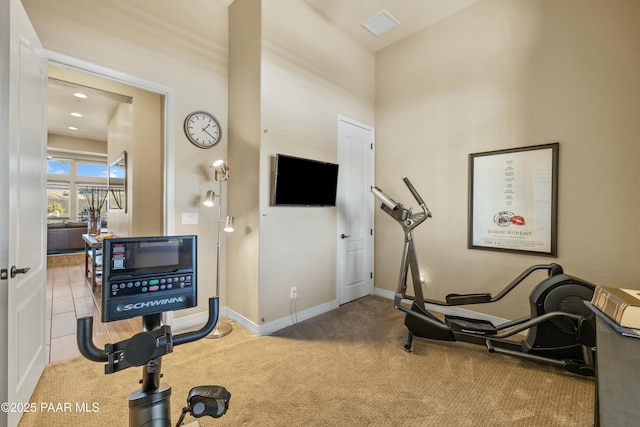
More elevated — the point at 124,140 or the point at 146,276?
the point at 124,140

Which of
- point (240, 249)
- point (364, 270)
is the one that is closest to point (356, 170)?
point (364, 270)

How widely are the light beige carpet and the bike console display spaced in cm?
118

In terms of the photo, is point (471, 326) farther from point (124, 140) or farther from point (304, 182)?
point (124, 140)

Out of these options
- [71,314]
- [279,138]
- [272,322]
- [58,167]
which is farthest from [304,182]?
[58,167]

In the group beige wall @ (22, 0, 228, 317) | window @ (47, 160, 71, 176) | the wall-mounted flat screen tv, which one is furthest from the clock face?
window @ (47, 160, 71, 176)

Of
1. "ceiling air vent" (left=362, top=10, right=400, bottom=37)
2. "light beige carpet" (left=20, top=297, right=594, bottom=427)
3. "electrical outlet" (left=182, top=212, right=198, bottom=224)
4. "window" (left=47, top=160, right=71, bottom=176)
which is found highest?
"ceiling air vent" (left=362, top=10, right=400, bottom=37)

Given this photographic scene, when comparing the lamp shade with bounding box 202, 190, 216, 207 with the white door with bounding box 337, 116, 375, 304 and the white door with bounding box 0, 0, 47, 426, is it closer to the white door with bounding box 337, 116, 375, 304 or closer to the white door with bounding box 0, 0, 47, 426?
the white door with bounding box 0, 0, 47, 426

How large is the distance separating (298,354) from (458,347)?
4.82 feet

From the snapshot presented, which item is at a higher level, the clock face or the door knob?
the clock face

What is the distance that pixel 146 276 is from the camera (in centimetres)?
88

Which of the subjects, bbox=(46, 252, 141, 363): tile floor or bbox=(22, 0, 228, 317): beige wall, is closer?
bbox=(22, 0, 228, 317): beige wall

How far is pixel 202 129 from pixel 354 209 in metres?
2.10

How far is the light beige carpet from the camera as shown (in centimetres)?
173

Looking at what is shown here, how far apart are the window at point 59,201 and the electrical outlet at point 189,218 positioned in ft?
27.4
